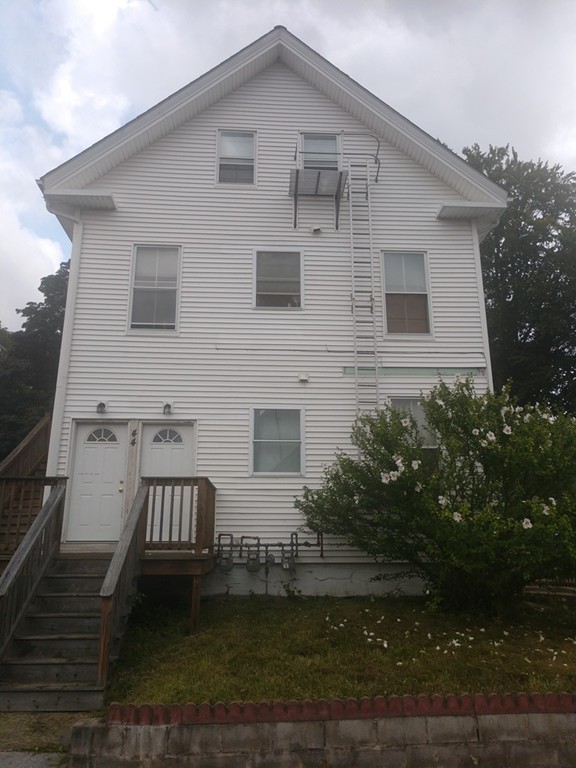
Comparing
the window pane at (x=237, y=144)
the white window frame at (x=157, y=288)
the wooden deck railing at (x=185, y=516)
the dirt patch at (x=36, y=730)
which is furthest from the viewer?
the window pane at (x=237, y=144)

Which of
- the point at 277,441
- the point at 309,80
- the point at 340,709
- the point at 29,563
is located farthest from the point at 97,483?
the point at 309,80

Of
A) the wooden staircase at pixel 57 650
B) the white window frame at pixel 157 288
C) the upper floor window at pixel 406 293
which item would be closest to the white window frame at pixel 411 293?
the upper floor window at pixel 406 293

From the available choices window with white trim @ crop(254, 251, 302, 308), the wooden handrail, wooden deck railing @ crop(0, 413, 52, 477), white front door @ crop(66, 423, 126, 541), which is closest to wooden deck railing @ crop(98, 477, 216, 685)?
the wooden handrail

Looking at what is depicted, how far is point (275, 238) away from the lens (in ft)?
37.4

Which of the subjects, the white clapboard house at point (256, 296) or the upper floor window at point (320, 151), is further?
the upper floor window at point (320, 151)

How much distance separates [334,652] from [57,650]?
10.1ft

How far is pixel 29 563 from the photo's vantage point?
740cm

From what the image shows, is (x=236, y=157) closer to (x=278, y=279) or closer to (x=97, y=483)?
(x=278, y=279)

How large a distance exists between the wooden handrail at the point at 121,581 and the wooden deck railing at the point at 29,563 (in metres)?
1.09

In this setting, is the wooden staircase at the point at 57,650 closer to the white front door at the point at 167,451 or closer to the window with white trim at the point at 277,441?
the white front door at the point at 167,451

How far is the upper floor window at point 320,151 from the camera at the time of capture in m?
12.0

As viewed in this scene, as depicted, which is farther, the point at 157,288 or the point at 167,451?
the point at 157,288

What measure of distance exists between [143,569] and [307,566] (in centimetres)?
281

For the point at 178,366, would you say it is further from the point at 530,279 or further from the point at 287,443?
the point at 530,279
